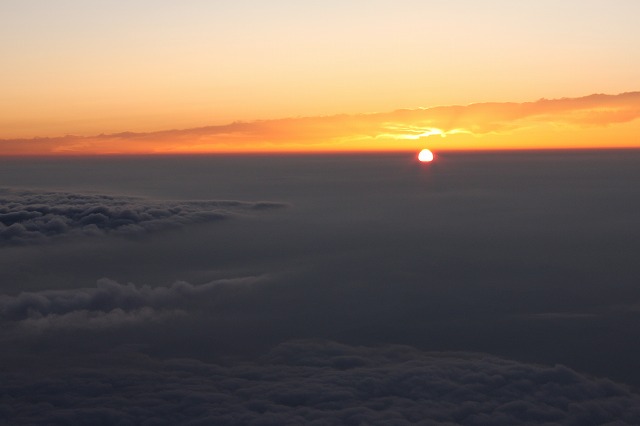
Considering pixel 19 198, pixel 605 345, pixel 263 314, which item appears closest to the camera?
pixel 605 345

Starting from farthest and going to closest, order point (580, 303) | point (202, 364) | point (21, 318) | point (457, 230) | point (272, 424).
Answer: point (457, 230)
point (580, 303)
point (21, 318)
point (202, 364)
point (272, 424)

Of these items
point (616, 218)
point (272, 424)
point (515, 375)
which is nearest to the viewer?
point (272, 424)

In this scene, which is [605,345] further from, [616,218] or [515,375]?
[616,218]

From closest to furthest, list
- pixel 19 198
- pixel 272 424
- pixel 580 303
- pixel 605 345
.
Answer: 1. pixel 272 424
2. pixel 605 345
3. pixel 580 303
4. pixel 19 198

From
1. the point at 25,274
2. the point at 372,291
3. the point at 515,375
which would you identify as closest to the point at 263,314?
the point at 372,291

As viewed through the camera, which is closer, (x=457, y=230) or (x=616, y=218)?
(x=457, y=230)

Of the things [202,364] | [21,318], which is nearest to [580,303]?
[202,364]

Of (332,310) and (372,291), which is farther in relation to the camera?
(372,291)

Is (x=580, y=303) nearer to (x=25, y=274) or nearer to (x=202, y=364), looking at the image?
(x=202, y=364)
